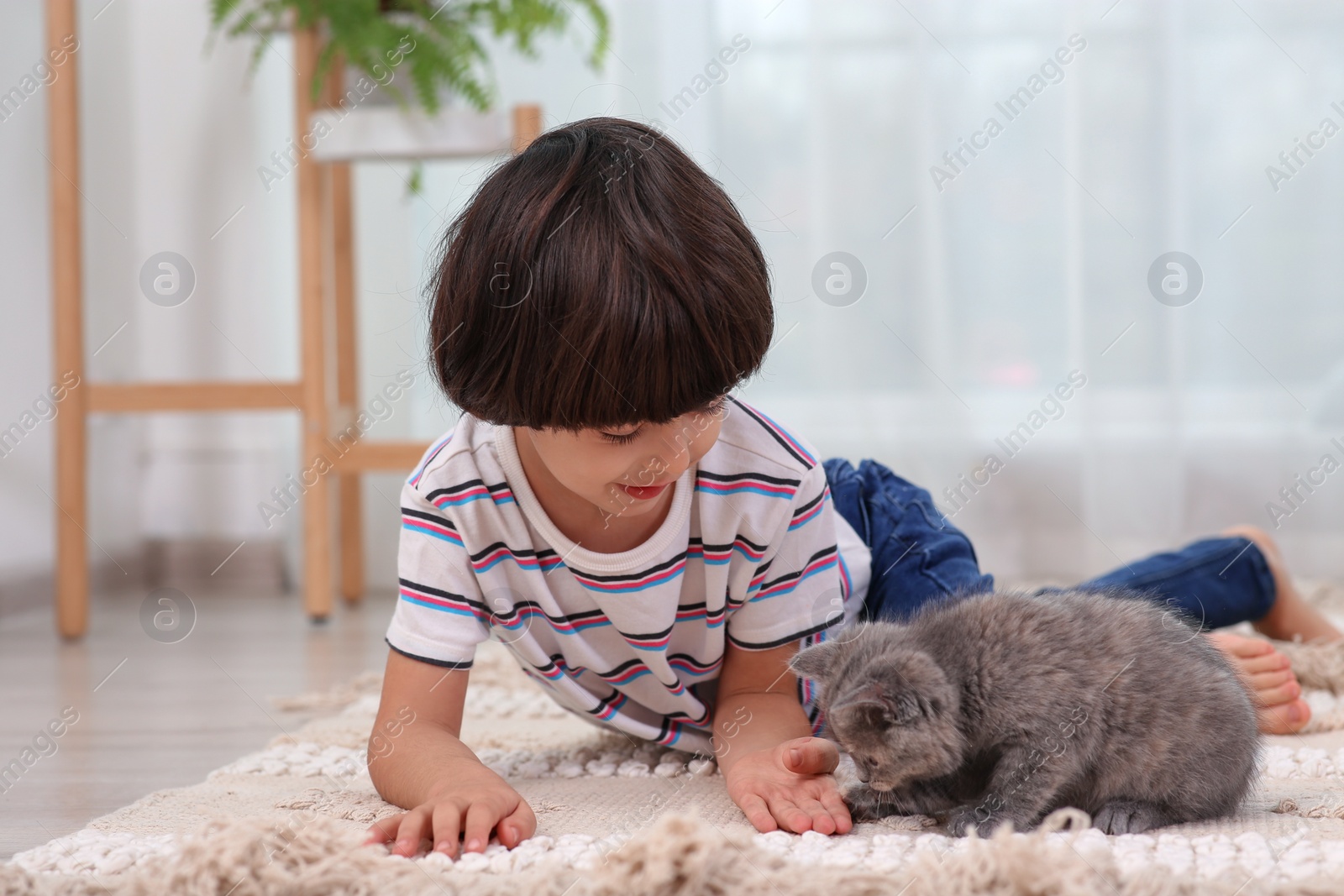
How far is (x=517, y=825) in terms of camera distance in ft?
2.52

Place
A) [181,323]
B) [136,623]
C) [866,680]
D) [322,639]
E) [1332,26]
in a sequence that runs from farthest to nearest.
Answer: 1. [181,323]
2. [1332,26]
3. [136,623]
4. [322,639]
5. [866,680]

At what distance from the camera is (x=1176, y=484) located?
7.41 feet

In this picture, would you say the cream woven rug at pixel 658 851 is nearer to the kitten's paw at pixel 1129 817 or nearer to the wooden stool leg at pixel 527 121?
the kitten's paw at pixel 1129 817

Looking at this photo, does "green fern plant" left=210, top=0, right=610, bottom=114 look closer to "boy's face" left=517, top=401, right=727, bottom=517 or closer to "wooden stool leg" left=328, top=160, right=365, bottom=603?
"wooden stool leg" left=328, top=160, right=365, bottom=603

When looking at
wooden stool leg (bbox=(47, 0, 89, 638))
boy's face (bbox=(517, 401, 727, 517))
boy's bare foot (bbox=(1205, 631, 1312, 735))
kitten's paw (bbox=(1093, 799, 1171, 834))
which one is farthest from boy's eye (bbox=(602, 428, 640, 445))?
wooden stool leg (bbox=(47, 0, 89, 638))

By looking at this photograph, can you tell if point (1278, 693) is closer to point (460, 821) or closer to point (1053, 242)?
point (460, 821)

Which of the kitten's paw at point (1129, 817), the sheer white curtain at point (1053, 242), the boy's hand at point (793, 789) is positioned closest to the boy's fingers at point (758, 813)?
the boy's hand at point (793, 789)

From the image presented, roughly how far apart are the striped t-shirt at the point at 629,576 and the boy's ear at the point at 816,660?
0.16 meters

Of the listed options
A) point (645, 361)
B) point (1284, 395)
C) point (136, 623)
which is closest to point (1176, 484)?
point (1284, 395)

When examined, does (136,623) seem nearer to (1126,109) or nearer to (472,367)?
(472,367)

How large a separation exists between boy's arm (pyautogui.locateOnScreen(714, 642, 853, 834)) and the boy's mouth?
8.5 inches

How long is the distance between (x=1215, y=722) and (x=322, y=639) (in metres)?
1.47

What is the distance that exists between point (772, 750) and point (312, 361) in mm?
1400

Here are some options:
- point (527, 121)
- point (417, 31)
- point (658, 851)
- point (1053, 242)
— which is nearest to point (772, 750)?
point (658, 851)
